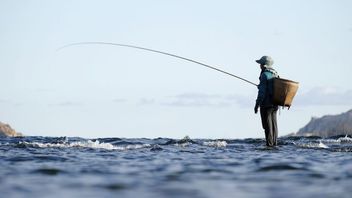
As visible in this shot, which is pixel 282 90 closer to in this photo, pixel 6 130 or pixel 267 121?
pixel 267 121

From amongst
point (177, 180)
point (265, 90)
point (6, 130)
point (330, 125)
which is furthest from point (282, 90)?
point (330, 125)

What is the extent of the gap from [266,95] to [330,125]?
109 m

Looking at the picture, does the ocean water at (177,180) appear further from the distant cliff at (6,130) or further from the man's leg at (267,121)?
the distant cliff at (6,130)

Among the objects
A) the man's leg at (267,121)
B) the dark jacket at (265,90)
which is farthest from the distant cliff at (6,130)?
the dark jacket at (265,90)

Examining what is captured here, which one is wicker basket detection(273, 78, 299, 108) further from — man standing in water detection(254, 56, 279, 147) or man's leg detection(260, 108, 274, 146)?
man's leg detection(260, 108, 274, 146)

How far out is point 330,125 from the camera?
121 m

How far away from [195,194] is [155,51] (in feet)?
40.1

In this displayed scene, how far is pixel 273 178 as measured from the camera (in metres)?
7.87

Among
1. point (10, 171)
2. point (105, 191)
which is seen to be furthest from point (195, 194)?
point (10, 171)

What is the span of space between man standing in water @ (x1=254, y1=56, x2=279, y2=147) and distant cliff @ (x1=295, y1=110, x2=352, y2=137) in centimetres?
8616

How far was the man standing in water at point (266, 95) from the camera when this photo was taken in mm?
16734

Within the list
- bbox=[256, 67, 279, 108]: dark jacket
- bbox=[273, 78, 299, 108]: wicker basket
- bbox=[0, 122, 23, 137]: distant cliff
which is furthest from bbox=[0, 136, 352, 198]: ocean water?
bbox=[0, 122, 23, 137]: distant cliff

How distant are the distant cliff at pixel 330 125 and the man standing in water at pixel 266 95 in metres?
86.2

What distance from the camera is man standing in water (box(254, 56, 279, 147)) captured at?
16734 millimetres
